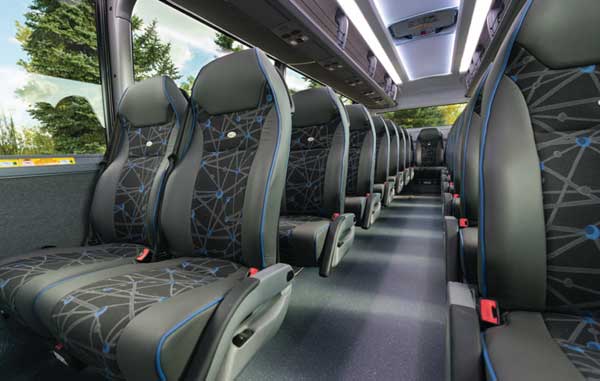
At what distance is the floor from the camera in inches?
51.1

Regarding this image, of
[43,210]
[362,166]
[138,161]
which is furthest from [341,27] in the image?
[43,210]

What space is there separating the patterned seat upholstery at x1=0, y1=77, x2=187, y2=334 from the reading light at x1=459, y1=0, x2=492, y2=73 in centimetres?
460

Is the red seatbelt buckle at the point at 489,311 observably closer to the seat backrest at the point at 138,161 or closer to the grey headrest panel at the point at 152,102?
the seat backrest at the point at 138,161

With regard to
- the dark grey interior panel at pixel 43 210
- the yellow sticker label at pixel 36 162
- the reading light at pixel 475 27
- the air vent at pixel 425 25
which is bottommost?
the dark grey interior panel at pixel 43 210

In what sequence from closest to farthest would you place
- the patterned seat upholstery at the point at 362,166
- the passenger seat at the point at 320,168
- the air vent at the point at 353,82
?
the passenger seat at the point at 320,168, the patterned seat upholstery at the point at 362,166, the air vent at the point at 353,82

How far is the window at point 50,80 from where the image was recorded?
5.43 feet

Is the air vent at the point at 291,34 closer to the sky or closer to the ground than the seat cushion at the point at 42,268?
closer to the sky

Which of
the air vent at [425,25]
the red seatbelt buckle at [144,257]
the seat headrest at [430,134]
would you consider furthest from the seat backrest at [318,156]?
the seat headrest at [430,134]

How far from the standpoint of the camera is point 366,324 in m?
1.64

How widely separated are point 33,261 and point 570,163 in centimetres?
200

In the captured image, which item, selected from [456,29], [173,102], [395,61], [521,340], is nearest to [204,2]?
[173,102]

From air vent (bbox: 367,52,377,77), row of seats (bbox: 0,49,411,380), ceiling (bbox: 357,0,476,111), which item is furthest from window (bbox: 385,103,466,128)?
row of seats (bbox: 0,49,411,380)

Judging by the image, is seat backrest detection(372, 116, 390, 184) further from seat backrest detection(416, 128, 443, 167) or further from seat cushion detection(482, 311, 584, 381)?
seat backrest detection(416, 128, 443, 167)

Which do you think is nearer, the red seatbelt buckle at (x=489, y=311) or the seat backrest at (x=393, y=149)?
the red seatbelt buckle at (x=489, y=311)
